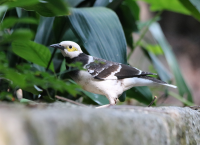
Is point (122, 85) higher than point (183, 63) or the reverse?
higher

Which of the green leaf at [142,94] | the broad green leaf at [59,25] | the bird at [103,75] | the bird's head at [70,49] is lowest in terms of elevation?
the green leaf at [142,94]

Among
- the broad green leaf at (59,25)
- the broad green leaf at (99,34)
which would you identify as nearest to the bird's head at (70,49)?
the broad green leaf at (99,34)

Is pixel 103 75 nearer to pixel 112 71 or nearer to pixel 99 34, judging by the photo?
pixel 112 71

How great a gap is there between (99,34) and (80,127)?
3.60 feet

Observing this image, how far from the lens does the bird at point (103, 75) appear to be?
1491 mm

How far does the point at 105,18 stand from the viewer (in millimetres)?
1650

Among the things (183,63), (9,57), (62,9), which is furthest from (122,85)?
(183,63)

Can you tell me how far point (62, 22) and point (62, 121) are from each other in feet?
4.46

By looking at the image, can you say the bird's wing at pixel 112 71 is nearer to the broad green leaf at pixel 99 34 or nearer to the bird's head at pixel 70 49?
the broad green leaf at pixel 99 34

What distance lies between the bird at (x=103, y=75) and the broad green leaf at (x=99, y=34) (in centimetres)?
6

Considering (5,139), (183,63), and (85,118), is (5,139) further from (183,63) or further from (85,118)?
(183,63)

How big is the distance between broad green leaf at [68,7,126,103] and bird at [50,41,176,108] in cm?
6

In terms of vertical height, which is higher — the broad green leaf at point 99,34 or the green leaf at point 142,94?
the broad green leaf at point 99,34

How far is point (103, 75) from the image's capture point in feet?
4.97
